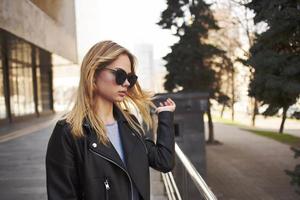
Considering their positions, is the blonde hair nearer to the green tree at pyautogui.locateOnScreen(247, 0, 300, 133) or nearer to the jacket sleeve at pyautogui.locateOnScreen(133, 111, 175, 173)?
the jacket sleeve at pyautogui.locateOnScreen(133, 111, 175, 173)

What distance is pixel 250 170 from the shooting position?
653 inches

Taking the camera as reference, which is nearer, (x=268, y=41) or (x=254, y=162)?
(x=268, y=41)

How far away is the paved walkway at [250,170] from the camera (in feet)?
42.2

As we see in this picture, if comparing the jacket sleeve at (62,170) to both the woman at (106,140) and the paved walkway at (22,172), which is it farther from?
the paved walkway at (22,172)

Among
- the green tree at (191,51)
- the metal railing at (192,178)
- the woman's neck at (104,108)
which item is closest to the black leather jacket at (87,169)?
the woman's neck at (104,108)

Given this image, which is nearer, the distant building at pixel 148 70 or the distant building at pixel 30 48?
the distant building at pixel 148 70

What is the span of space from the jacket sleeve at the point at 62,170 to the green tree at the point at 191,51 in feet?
70.9

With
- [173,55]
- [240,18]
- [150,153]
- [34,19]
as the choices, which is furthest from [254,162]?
[150,153]

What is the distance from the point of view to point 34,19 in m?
15.5

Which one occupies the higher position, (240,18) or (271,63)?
(240,18)

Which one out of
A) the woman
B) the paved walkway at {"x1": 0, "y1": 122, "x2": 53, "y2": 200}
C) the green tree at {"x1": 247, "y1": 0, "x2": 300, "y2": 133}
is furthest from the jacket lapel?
the green tree at {"x1": 247, "y1": 0, "x2": 300, "y2": 133}

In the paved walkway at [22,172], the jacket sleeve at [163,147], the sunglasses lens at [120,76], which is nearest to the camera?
the sunglasses lens at [120,76]

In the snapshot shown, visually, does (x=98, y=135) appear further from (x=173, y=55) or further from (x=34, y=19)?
(x=173, y=55)

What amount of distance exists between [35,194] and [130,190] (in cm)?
426
